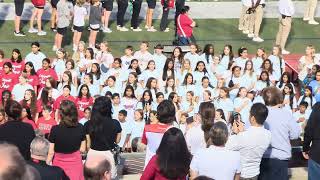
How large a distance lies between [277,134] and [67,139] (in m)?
2.48

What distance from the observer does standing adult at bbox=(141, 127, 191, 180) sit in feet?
22.8

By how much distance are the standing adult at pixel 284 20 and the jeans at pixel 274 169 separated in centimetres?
1054

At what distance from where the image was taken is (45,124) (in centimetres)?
1131

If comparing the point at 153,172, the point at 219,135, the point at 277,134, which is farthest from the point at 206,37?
the point at 153,172

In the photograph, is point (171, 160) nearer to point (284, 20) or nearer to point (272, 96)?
point (272, 96)

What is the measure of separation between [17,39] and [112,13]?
3370mm

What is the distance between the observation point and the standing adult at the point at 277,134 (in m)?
8.77

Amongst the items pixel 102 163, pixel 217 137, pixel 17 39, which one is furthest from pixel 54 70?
pixel 102 163

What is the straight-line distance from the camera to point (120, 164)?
33.6 feet

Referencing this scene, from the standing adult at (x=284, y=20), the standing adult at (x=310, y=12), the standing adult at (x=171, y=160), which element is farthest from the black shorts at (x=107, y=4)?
the standing adult at (x=171, y=160)

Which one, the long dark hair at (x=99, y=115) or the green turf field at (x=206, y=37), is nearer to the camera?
the long dark hair at (x=99, y=115)

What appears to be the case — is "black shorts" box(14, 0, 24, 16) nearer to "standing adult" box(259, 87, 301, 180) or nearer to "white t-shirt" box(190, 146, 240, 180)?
"standing adult" box(259, 87, 301, 180)

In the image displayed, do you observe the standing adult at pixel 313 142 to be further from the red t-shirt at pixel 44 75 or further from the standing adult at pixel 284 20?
the standing adult at pixel 284 20

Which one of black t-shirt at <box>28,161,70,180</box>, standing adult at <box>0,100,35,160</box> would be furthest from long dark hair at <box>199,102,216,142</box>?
black t-shirt at <box>28,161,70,180</box>
